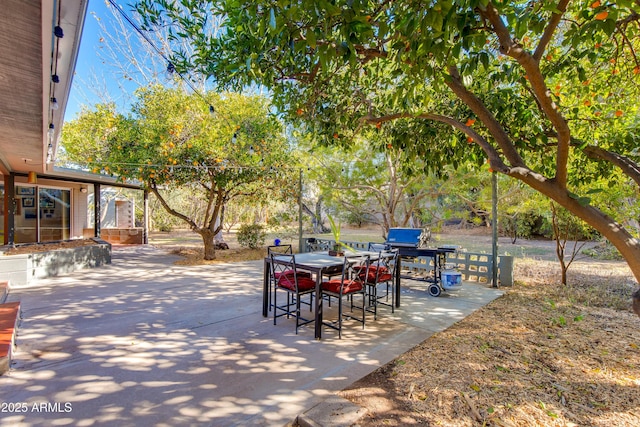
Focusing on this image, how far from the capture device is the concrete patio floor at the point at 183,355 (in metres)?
2.40

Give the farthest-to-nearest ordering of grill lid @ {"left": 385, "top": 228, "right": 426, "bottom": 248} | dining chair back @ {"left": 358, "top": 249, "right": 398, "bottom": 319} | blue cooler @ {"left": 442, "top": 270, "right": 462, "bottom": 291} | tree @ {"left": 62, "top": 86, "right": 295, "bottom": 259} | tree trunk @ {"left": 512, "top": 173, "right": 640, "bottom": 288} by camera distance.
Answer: tree @ {"left": 62, "top": 86, "right": 295, "bottom": 259}
grill lid @ {"left": 385, "top": 228, "right": 426, "bottom": 248}
blue cooler @ {"left": 442, "top": 270, "right": 462, "bottom": 291}
dining chair back @ {"left": 358, "top": 249, "right": 398, "bottom": 319}
tree trunk @ {"left": 512, "top": 173, "right": 640, "bottom": 288}

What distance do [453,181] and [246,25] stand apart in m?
6.87

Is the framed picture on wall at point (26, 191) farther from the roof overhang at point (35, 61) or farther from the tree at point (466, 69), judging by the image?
the tree at point (466, 69)

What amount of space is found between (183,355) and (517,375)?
3062 mm

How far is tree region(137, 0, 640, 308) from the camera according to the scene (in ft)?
6.98

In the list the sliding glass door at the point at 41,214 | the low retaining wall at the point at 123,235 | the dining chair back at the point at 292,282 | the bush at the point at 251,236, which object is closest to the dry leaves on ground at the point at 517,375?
the dining chair back at the point at 292,282

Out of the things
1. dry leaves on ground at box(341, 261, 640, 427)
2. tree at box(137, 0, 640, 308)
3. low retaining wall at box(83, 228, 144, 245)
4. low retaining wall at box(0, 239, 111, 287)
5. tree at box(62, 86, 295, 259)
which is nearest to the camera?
tree at box(137, 0, 640, 308)

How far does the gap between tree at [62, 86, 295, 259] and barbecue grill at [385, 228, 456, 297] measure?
12.5 ft

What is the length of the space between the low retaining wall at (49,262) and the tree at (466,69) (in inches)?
205

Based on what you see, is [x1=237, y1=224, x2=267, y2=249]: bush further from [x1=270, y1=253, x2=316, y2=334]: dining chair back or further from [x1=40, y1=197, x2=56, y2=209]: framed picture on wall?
[x1=270, y1=253, x2=316, y2=334]: dining chair back

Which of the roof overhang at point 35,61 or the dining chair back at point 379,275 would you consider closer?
the roof overhang at point 35,61

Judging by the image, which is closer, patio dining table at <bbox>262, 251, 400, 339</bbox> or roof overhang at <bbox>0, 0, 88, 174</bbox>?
roof overhang at <bbox>0, 0, 88, 174</bbox>

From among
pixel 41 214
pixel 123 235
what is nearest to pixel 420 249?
pixel 41 214

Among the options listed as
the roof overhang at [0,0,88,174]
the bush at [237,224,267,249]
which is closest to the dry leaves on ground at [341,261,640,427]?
the roof overhang at [0,0,88,174]
